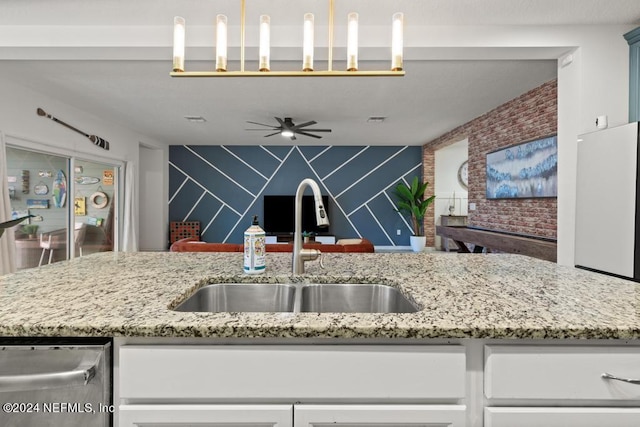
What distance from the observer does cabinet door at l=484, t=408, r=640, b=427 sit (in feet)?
2.45

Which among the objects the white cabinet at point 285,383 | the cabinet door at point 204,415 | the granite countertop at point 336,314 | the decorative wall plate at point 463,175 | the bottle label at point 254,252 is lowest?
the cabinet door at point 204,415

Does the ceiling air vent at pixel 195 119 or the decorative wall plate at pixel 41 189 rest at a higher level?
the ceiling air vent at pixel 195 119

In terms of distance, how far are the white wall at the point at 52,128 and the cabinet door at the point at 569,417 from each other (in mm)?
4832

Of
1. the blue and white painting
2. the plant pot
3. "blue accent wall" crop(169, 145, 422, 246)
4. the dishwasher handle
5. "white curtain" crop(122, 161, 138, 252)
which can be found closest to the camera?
the dishwasher handle

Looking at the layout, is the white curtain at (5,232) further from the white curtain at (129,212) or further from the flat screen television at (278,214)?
the flat screen television at (278,214)

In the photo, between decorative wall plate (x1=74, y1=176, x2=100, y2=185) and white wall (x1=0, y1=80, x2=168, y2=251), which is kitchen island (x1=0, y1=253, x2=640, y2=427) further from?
decorative wall plate (x1=74, y1=176, x2=100, y2=185)

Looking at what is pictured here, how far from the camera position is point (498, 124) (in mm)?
4375

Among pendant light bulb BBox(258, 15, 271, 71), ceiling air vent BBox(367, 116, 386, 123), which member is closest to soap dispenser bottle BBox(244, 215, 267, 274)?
pendant light bulb BBox(258, 15, 271, 71)

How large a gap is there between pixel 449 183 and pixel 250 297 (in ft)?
24.3

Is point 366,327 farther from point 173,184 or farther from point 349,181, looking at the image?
point 173,184

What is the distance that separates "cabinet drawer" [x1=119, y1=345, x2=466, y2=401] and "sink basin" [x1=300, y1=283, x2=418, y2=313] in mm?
441

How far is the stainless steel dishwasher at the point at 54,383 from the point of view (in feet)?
2.39

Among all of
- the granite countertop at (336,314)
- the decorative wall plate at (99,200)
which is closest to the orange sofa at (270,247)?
the granite countertop at (336,314)

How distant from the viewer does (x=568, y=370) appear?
2.46 feet
